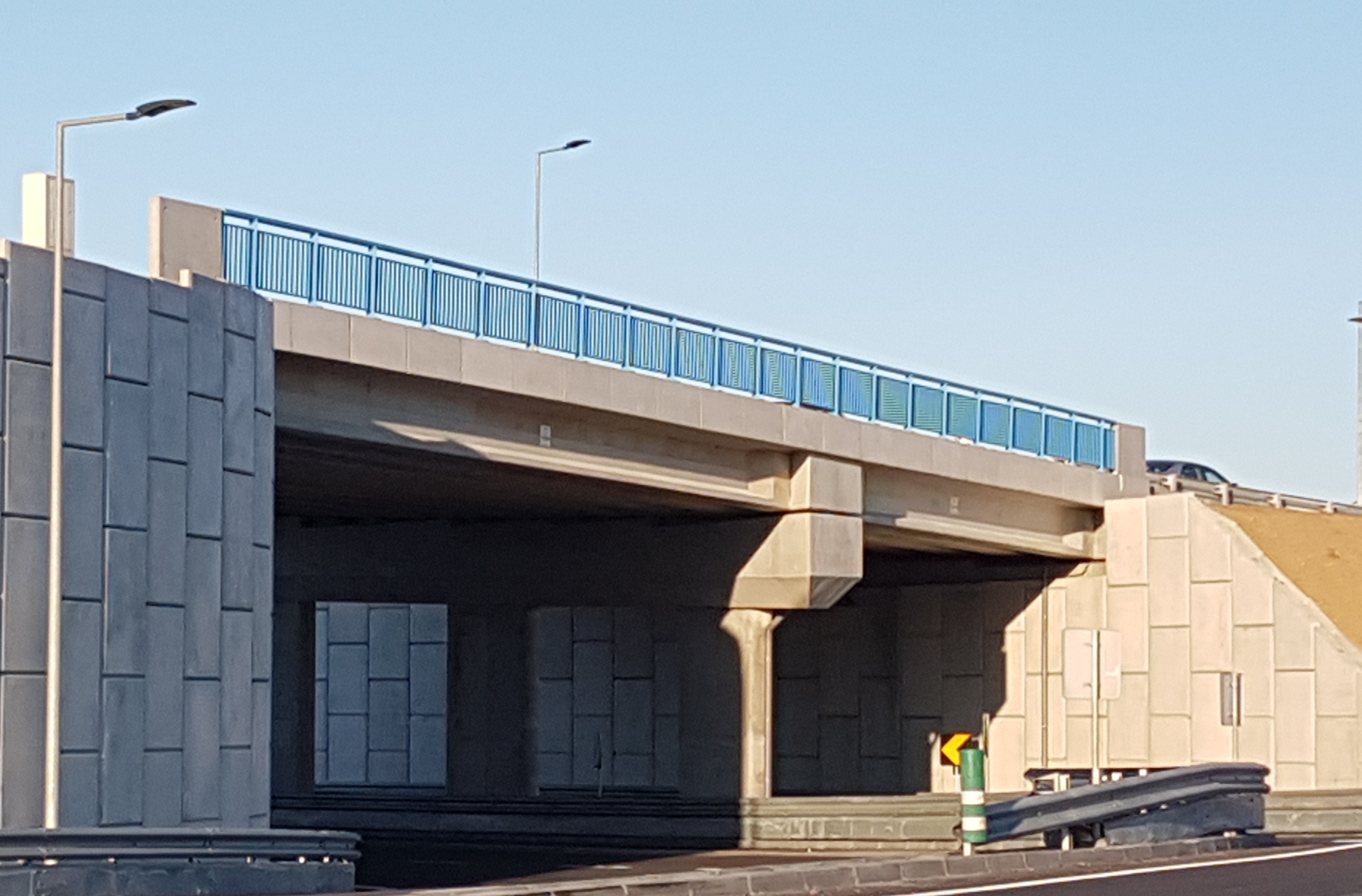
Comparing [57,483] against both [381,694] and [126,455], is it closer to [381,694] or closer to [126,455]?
[126,455]

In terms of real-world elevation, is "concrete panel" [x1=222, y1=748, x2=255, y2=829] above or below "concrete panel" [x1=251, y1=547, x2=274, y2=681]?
below

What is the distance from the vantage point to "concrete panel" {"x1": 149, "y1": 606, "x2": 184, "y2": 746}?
880 inches

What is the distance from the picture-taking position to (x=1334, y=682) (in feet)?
139

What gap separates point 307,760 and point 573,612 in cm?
679

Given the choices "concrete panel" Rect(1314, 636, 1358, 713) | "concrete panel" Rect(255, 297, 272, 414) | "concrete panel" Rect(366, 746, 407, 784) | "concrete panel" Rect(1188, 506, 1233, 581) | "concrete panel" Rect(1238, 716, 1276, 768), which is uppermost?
"concrete panel" Rect(255, 297, 272, 414)

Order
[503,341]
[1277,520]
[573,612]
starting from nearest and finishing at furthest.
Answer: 1. [503,341]
2. [1277,520]
3. [573,612]

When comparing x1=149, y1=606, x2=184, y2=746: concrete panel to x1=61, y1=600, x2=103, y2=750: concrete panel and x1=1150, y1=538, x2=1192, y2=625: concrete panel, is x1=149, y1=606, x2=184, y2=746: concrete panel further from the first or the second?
x1=1150, y1=538, x2=1192, y2=625: concrete panel

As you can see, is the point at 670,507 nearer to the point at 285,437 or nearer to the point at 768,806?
the point at 768,806

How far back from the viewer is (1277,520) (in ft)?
153

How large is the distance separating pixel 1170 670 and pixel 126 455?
27.4 meters

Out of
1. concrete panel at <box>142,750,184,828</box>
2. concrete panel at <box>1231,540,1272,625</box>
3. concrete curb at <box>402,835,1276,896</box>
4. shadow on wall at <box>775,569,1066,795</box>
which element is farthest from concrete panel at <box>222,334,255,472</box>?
shadow on wall at <box>775,569,1066,795</box>

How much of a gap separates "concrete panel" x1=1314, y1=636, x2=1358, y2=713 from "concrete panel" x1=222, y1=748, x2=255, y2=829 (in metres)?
23.9

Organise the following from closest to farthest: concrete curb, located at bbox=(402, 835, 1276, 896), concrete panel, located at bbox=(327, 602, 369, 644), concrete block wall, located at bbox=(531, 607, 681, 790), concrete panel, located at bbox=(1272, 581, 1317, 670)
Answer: concrete curb, located at bbox=(402, 835, 1276, 896), concrete panel, located at bbox=(1272, 581, 1317, 670), concrete block wall, located at bbox=(531, 607, 681, 790), concrete panel, located at bbox=(327, 602, 369, 644)

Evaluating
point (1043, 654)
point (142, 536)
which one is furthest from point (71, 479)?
point (1043, 654)
